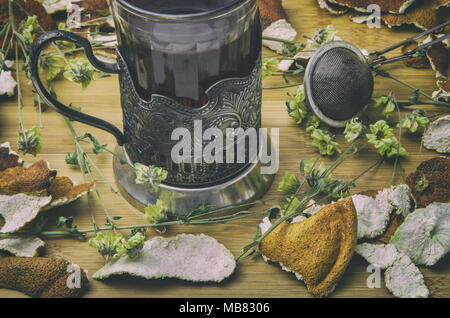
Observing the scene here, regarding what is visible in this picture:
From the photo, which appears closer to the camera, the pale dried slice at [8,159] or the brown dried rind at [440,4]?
the pale dried slice at [8,159]

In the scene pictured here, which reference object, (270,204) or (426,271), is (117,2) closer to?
(270,204)

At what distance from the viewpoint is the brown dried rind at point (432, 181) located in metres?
0.62

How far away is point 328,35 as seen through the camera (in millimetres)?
741

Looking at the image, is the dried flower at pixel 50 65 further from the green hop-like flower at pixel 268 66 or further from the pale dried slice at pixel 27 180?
the green hop-like flower at pixel 268 66

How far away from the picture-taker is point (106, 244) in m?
0.56

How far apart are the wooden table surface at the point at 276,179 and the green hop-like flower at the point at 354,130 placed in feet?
0.10

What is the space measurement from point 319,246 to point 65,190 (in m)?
0.29

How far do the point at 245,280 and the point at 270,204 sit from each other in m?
0.11

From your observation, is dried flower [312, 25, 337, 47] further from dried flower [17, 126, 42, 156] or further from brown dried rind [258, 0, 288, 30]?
dried flower [17, 126, 42, 156]

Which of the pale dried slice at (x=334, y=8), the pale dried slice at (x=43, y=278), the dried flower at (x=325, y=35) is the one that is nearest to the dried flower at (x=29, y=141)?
the pale dried slice at (x=43, y=278)

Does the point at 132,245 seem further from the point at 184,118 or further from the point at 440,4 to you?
the point at 440,4

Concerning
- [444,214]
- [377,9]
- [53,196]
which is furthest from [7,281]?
[377,9]

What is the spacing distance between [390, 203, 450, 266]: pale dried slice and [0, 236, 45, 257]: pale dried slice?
38 cm

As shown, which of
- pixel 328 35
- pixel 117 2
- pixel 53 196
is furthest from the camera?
pixel 328 35
